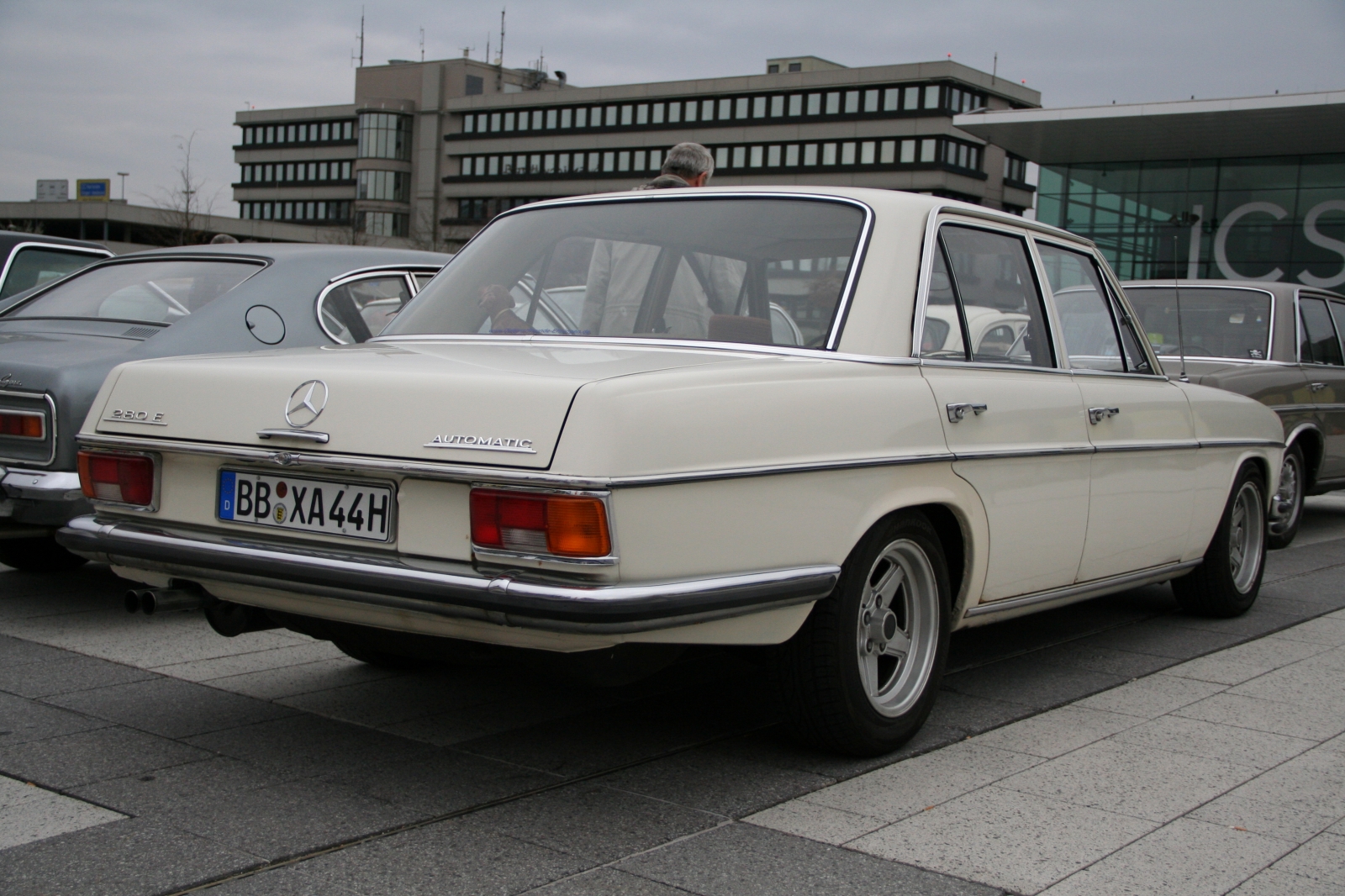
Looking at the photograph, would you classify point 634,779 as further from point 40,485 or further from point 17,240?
point 17,240

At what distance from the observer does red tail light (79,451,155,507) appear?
3623mm

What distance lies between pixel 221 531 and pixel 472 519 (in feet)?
2.87

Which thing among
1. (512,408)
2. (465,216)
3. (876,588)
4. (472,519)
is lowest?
(876,588)

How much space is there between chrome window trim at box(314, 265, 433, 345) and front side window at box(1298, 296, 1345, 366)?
598 cm

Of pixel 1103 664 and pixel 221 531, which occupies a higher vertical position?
pixel 221 531

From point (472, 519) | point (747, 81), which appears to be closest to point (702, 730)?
point (472, 519)

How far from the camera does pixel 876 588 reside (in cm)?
382

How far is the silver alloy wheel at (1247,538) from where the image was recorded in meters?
6.27

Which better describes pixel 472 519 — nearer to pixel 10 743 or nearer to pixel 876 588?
pixel 876 588

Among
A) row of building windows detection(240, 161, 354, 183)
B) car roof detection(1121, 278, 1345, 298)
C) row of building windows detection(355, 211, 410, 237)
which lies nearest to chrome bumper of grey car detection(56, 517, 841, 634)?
car roof detection(1121, 278, 1345, 298)

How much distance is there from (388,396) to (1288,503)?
24.1 ft

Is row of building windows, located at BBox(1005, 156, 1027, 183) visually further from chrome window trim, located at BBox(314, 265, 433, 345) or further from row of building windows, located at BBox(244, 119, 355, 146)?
chrome window trim, located at BBox(314, 265, 433, 345)

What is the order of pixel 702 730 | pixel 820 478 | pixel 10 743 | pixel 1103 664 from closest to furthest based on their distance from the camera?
pixel 820 478, pixel 10 743, pixel 702 730, pixel 1103 664

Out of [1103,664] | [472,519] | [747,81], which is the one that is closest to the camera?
[472,519]
